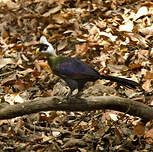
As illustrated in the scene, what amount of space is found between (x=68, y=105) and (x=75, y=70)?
39cm

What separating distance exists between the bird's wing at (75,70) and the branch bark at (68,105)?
0.79 ft

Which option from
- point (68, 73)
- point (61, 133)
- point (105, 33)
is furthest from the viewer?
point (105, 33)

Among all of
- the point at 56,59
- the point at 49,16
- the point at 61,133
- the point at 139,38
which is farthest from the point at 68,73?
the point at 49,16

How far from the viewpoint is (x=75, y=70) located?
A: 14.2ft

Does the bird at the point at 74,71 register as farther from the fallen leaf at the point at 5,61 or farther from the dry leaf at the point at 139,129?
the fallen leaf at the point at 5,61

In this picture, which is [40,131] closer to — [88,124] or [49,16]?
[88,124]

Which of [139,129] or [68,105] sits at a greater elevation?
[68,105]

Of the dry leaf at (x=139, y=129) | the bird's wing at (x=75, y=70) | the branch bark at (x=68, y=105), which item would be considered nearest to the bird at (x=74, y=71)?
the bird's wing at (x=75, y=70)

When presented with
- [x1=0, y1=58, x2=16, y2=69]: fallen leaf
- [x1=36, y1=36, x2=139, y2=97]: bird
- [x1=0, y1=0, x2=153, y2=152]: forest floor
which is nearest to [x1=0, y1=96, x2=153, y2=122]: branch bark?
[x1=36, y1=36, x2=139, y2=97]: bird

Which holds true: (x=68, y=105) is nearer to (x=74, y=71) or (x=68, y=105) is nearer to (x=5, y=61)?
(x=74, y=71)

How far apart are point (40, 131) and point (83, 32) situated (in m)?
2.52

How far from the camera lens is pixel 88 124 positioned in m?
5.22

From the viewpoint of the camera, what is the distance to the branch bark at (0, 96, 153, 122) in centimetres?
412

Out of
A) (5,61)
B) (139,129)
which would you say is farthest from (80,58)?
(139,129)
